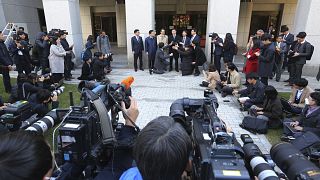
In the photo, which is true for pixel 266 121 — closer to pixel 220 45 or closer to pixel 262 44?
pixel 262 44

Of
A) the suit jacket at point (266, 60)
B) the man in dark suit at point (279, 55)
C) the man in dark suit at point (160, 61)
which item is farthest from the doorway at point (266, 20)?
the suit jacket at point (266, 60)

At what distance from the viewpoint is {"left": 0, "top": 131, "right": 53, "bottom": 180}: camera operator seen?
1043 mm

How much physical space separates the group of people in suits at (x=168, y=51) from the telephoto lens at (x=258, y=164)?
7791 mm

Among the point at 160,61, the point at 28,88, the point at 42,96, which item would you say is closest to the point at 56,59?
the point at 28,88

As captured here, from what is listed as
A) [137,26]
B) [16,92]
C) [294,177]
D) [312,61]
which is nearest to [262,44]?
[312,61]

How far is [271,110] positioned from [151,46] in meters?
6.07

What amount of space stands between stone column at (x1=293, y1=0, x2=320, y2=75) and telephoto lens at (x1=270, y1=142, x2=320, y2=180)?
913 cm

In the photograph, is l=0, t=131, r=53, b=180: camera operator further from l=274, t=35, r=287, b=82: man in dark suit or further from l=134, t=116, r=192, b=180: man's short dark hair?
l=274, t=35, r=287, b=82: man in dark suit

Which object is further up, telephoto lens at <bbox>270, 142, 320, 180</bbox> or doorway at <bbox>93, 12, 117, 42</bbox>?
doorway at <bbox>93, 12, 117, 42</bbox>

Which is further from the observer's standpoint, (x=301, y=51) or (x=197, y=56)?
(x=197, y=56)

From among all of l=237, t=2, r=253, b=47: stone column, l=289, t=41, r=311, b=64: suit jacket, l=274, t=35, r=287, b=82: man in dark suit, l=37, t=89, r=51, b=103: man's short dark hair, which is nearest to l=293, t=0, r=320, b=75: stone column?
l=274, t=35, r=287, b=82: man in dark suit

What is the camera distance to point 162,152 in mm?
1245

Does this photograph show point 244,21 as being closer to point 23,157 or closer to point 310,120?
point 310,120

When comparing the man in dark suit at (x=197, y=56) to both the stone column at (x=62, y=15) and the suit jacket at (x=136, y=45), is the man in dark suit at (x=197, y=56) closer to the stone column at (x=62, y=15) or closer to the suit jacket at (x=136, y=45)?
the suit jacket at (x=136, y=45)
